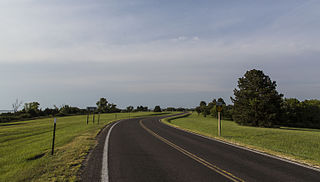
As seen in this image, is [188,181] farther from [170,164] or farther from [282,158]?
[282,158]

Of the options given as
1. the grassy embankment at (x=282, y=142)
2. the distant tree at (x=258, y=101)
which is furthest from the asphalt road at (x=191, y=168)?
the distant tree at (x=258, y=101)

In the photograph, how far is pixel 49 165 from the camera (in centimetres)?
695

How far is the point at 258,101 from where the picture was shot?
1587 inches

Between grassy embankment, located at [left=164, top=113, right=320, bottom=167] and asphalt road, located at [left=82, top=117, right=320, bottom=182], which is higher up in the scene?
asphalt road, located at [left=82, top=117, right=320, bottom=182]

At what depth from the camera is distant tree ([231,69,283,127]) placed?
1576 inches

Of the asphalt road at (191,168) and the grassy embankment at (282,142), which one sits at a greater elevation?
the asphalt road at (191,168)

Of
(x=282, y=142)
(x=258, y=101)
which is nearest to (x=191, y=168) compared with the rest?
(x=282, y=142)

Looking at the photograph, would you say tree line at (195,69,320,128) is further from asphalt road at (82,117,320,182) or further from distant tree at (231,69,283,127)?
asphalt road at (82,117,320,182)

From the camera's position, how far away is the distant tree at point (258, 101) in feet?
131

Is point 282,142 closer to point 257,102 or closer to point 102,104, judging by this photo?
point 257,102

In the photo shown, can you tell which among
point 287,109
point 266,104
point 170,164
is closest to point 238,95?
point 266,104

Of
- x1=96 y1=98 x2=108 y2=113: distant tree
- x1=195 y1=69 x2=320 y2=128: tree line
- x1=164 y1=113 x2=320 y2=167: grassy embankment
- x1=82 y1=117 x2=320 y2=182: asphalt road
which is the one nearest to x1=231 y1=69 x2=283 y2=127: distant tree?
x1=195 y1=69 x2=320 y2=128: tree line

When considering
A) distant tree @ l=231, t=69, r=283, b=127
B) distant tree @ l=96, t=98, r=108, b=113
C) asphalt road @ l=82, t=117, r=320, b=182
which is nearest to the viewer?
asphalt road @ l=82, t=117, r=320, b=182

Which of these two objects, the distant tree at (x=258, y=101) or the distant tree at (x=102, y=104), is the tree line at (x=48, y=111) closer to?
the distant tree at (x=102, y=104)
